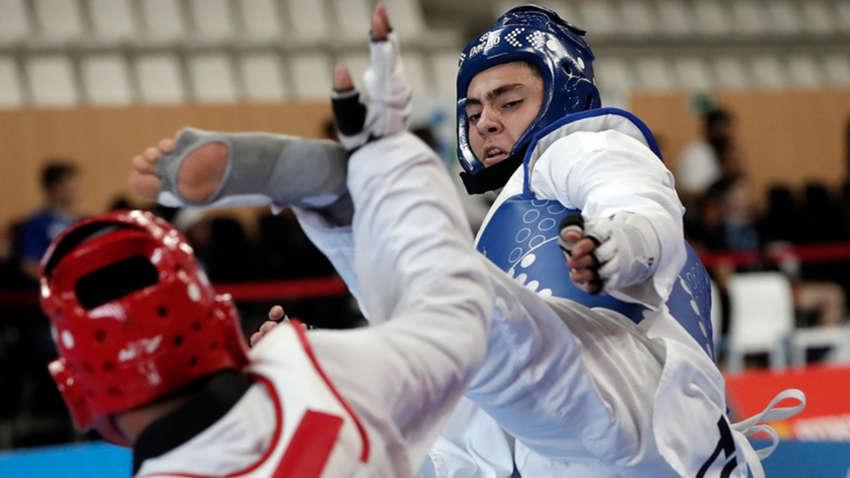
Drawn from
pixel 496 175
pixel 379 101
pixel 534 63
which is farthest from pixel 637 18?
pixel 379 101

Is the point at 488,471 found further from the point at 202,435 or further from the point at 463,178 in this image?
the point at 202,435

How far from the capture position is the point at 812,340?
23.9ft

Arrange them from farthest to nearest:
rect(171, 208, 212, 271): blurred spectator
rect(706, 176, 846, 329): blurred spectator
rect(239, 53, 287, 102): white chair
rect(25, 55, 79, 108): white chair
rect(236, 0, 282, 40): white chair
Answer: rect(236, 0, 282, 40): white chair < rect(239, 53, 287, 102): white chair < rect(25, 55, 79, 108): white chair < rect(706, 176, 846, 329): blurred spectator < rect(171, 208, 212, 271): blurred spectator

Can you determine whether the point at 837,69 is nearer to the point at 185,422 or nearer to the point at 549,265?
the point at 549,265

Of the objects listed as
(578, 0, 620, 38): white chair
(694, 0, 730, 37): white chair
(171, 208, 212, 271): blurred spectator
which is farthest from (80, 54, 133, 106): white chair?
(694, 0, 730, 37): white chair

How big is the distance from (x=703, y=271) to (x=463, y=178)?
752 mm

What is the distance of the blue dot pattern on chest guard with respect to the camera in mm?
2324

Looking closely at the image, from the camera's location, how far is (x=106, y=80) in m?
8.84

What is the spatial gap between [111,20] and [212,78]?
104 cm

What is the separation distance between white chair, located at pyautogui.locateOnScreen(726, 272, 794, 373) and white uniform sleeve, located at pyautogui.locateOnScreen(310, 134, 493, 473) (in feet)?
19.7

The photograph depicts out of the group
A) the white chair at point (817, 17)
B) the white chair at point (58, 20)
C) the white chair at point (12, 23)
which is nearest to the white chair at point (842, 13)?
the white chair at point (817, 17)

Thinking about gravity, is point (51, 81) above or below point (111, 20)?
below

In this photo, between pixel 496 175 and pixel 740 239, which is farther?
pixel 740 239

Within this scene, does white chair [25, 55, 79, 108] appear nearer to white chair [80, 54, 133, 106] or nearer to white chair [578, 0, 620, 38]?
white chair [80, 54, 133, 106]
